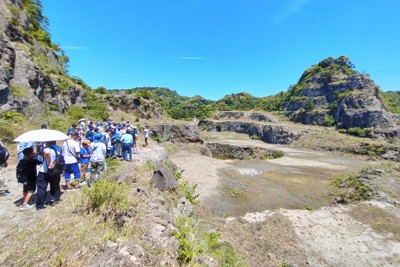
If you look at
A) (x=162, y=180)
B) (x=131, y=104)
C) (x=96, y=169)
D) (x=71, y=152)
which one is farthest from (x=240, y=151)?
(x=71, y=152)

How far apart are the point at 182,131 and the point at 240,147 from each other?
12.9 meters

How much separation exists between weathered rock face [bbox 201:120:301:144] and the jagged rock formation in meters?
18.3

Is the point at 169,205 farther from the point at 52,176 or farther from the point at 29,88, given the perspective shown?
the point at 29,88

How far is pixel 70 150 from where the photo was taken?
6.46 meters

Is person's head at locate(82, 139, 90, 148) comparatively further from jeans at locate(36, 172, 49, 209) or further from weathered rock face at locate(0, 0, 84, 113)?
weathered rock face at locate(0, 0, 84, 113)

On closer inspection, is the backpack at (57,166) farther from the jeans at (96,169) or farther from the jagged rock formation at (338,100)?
the jagged rock formation at (338,100)

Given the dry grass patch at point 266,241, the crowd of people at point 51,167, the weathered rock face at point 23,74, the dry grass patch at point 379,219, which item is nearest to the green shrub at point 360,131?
the dry grass patch at point 379,219

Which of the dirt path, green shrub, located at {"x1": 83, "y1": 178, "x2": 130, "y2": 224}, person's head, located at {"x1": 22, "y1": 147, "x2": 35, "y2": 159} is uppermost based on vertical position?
person's head, located at {"x1": 22, "y1": 147, "x2": 35, "y2": 159}

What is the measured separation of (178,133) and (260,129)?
32914mm

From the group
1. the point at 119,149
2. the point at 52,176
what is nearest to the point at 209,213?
the point at 119,149

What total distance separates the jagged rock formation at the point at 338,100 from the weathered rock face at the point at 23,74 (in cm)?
6608

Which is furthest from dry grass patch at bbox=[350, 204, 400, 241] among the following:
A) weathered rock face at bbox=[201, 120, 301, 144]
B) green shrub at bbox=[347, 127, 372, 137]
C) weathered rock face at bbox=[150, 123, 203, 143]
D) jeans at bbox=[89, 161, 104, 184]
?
green shrub at bbox=[347, 127, 372, 137]

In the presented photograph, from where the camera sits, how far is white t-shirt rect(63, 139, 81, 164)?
6.39m

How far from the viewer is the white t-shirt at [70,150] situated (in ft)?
21.0
